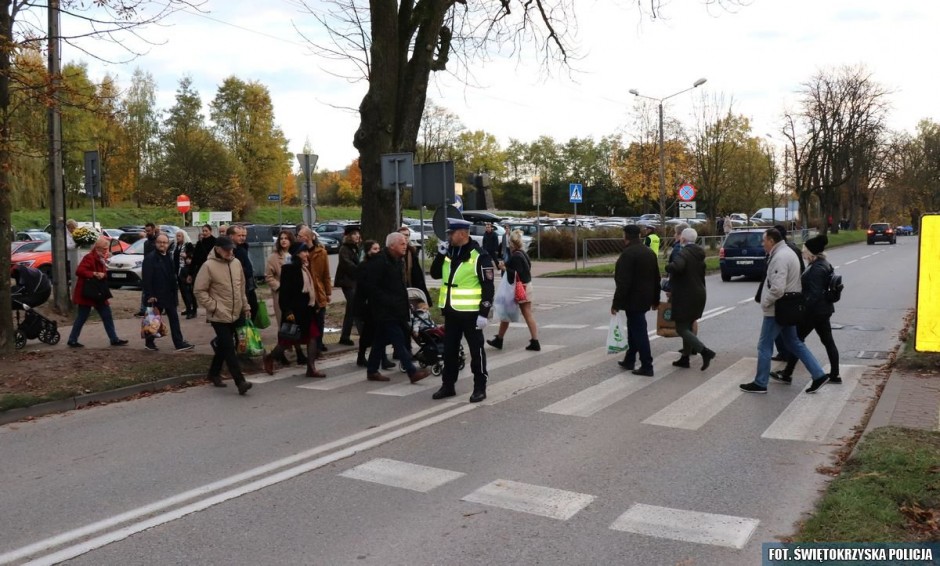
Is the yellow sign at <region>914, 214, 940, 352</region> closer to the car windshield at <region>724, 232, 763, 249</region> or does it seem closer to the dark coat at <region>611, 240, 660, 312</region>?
the dark coat at <region>611, 240, 660, 312</region>

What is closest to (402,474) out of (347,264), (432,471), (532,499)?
(432,471)

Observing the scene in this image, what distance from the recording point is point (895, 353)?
36.0 ft

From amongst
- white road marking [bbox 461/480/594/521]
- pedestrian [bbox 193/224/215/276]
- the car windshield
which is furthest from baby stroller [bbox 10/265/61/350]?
the car windshield

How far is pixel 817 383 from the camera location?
846 cm

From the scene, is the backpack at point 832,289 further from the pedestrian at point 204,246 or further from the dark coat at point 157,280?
the pedestrian at point 204,246

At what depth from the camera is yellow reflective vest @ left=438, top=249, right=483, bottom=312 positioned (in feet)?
26.9

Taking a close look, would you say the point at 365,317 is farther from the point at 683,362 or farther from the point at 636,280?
the point at 683,362

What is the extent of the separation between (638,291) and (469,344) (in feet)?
8.08

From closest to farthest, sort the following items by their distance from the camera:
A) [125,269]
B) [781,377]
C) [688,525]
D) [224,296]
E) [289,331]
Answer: [688,525] → [224,296] → [781,377] → [289,331] → [125,269]

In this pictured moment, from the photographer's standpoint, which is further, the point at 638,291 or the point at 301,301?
the point at 301,301

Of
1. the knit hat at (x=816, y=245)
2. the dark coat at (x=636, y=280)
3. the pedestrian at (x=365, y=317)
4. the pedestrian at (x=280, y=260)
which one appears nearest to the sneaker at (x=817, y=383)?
the knit hat at (x=816, y=245)

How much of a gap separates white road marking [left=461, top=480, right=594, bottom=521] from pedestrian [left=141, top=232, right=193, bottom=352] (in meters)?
7.45

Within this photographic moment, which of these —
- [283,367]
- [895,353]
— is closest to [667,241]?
[895,353]

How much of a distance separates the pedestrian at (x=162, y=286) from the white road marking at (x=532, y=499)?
7.45m
